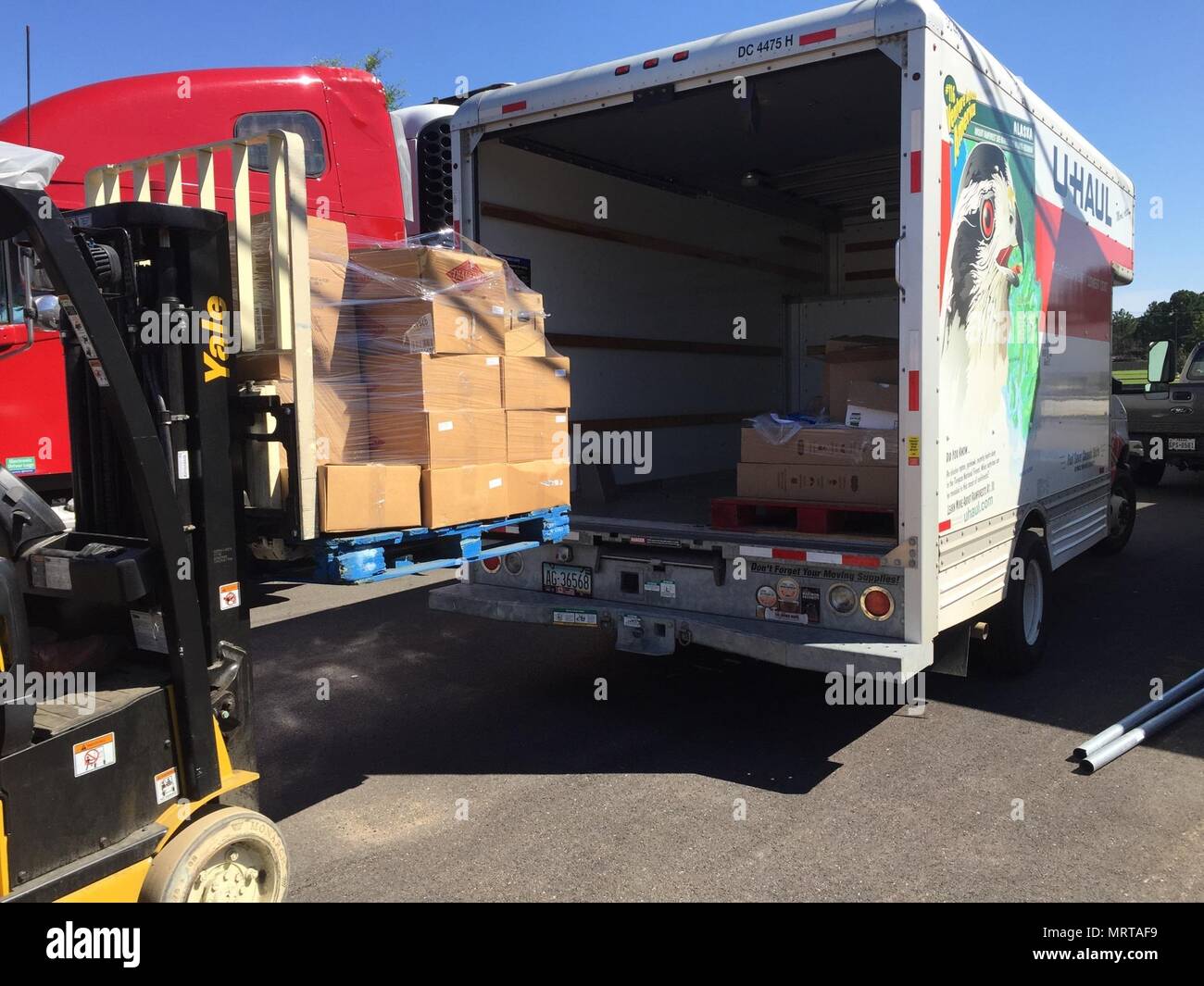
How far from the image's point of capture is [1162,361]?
1097 centimetres

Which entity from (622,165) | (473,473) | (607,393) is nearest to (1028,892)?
(473,473)

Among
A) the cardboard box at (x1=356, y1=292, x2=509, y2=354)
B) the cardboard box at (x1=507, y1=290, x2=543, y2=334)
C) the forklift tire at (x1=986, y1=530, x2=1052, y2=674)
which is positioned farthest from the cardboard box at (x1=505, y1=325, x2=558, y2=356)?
the forklift tire at (x1=986, y1=530, x2=1052, y2=674)

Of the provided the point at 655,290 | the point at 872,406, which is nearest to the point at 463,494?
the point at 872,406

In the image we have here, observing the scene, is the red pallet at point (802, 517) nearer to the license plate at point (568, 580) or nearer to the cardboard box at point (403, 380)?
the license plate at point (568, 580)

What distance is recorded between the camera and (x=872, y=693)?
519 centimetres

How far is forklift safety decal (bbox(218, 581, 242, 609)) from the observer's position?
10.8 ft

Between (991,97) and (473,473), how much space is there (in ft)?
10.7

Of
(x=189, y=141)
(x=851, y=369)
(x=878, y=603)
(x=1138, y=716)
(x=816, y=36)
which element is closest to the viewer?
(x=816, y=36)

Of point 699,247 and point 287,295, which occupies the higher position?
point 699,247

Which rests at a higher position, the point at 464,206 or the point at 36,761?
the point at 464,206

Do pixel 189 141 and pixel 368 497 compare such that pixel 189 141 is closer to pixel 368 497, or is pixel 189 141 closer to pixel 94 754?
Result: pixel 368 497

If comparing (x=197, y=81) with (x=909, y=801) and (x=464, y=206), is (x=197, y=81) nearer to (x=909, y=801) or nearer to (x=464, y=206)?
(x=464, y=206)

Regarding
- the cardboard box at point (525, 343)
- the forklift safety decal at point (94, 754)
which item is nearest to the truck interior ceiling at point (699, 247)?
the cardboard box at point (525, 343)

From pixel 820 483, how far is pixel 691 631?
1.03m
